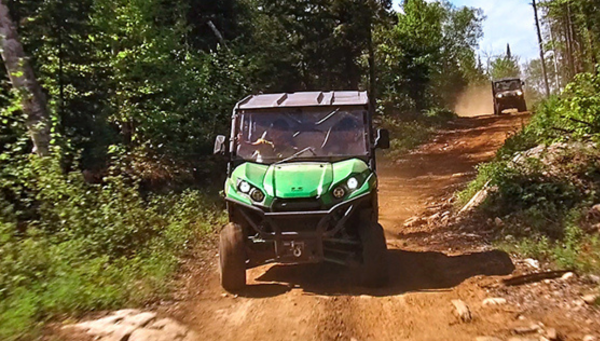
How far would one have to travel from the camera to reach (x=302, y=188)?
290 inches

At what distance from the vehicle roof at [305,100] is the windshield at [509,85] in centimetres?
3209

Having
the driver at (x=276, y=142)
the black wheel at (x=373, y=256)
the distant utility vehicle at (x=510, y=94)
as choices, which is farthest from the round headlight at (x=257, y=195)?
the distant utility vehicle at (x=510, y=94)

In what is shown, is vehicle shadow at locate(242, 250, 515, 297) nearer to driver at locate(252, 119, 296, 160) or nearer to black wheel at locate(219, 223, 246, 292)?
black wheel at locate(219, 223, 246, 292)

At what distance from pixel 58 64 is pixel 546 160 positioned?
1053 cm

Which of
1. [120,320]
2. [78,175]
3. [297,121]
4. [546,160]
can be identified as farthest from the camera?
[546,160]

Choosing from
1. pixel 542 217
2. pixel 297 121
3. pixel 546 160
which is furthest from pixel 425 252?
pixel 546 160

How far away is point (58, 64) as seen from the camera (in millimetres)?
14266

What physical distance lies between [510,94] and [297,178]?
111 feet

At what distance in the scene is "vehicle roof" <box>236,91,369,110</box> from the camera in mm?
8664

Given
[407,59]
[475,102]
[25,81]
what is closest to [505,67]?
[475,102]

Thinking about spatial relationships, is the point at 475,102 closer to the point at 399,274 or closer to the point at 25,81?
the point at 25,81

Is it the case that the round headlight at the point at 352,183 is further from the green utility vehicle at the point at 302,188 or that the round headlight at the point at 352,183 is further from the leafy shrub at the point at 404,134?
the leafy shrub at the point at 404,134

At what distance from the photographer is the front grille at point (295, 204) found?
734 cm

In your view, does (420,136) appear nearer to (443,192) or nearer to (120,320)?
(443,192)
